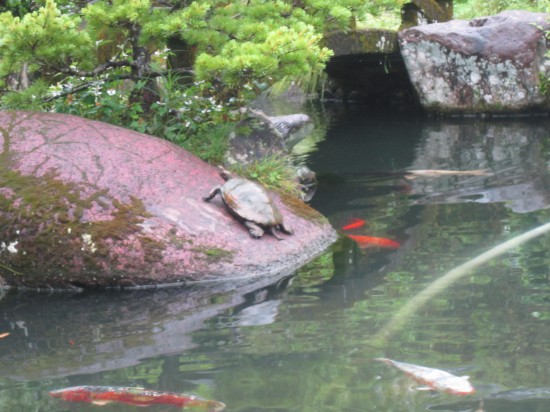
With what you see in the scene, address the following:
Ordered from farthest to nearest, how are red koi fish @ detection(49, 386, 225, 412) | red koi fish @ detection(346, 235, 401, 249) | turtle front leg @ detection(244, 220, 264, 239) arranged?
red koi fish @ detection(346, 235, 401, 249)
turtle front leg @ detection(244, 220, 264, 239)
red koi fish @ detection(49, 386, 225, 412)

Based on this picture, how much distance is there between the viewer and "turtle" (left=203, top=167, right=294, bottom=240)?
533 centimetres

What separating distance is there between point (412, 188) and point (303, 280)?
2.75 metres

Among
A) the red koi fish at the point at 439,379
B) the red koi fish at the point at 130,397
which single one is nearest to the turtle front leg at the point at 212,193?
the red koi fish at the point at 130,397

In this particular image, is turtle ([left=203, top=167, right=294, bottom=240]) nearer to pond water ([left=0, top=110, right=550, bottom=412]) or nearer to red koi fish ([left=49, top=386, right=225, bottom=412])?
pond water ([left=0, top=110, right=550, bottom=412])

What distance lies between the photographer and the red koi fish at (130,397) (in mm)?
3156

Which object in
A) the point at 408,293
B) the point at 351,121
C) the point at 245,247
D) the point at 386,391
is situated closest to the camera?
the point at 386,391

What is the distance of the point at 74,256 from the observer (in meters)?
4.98

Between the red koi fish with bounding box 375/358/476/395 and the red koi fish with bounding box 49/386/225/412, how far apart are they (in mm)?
850

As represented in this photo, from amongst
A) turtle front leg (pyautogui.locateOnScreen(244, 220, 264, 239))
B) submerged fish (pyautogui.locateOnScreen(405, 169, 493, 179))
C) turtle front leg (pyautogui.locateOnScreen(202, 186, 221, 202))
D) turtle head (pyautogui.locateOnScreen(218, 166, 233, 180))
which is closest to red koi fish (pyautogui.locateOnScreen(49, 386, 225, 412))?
turtle front leg (pyautogui.locateOnScreen(244, 220, 264, 239))

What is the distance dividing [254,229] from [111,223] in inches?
38.7

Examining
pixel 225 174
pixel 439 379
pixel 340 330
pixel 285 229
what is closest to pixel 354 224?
pixel 285 229

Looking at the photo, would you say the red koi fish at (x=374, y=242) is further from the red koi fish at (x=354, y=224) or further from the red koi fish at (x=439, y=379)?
the red koi fish at (x=439, y=379)

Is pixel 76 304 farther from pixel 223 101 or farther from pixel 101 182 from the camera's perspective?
pixel 223 101

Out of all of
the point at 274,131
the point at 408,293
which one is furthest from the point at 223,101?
the point at 408,293
